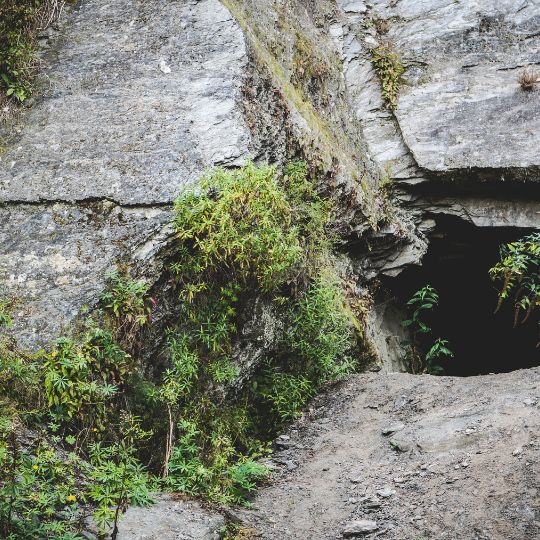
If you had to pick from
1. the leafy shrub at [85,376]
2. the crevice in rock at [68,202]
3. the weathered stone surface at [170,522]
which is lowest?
the weathered stone surface at [170,522]

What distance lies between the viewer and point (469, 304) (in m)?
10.3

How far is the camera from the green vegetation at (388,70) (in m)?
9.23

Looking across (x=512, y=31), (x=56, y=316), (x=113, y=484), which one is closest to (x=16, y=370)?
(x=56, y=316)

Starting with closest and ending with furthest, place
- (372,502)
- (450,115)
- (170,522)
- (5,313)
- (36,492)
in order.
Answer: (36,492) < (170,522) < (372,502) < (5,313) < (450,115)

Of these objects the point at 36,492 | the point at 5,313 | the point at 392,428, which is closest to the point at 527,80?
the point at 392,428

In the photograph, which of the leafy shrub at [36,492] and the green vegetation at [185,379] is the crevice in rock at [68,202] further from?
the leafy shrub at [36,492]

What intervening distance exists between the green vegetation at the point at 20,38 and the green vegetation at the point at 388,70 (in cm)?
458

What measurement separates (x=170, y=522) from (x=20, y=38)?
5.00m

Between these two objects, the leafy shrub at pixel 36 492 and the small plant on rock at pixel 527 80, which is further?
the small plant on rock at pixel 527 80

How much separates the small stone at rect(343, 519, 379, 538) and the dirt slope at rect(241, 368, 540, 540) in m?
0.01

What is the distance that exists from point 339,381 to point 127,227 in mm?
2479

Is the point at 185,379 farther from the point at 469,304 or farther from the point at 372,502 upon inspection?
the point at 469,304

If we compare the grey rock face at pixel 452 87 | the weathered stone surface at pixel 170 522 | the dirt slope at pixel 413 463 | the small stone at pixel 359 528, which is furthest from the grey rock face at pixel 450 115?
the weathered stone surface at pixel 170 522

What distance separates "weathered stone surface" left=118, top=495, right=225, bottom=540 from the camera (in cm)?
360
